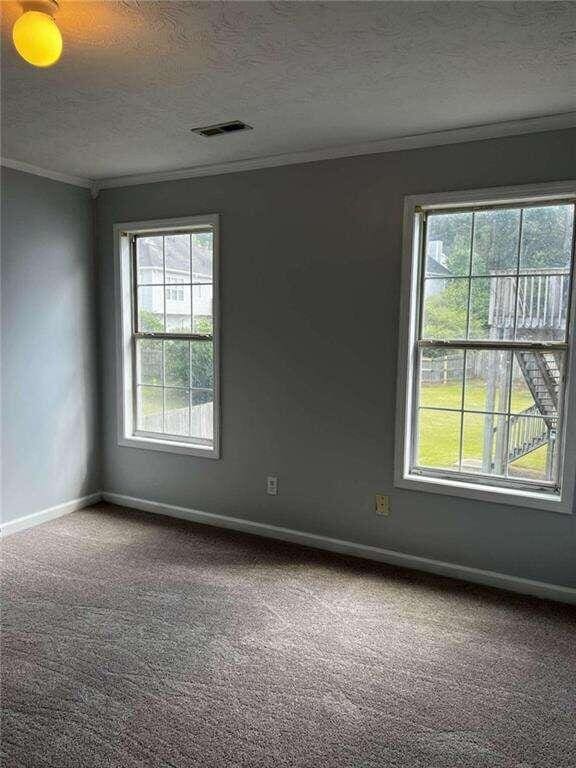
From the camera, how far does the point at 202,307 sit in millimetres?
3975

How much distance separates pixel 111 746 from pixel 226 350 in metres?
2.43

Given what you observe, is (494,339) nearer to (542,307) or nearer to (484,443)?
(542,307)

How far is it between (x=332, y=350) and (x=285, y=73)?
1.62 metres

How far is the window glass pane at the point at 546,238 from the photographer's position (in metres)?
2.83

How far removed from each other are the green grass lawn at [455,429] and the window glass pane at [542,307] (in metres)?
0.32

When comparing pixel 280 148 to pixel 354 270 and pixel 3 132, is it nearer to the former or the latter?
pixel 354 270

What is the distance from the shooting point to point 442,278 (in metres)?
3.16

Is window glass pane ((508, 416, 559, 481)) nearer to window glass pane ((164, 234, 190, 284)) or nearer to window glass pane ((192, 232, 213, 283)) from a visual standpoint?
window glass pane ((192, 232, 213, 283))

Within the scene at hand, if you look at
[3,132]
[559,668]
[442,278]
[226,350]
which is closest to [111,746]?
[559,668]

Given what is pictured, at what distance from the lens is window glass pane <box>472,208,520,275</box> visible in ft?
9.69

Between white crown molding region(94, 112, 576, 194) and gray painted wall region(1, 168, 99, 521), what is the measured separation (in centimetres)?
55

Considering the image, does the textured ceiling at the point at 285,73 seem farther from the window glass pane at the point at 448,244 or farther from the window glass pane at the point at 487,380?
the window glass pane at the point at 487,380

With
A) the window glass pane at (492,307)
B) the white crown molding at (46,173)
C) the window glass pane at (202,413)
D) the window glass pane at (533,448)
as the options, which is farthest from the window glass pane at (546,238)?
the white crown molding at (46,173)

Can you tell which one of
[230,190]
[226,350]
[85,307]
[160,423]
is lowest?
[160,423]
